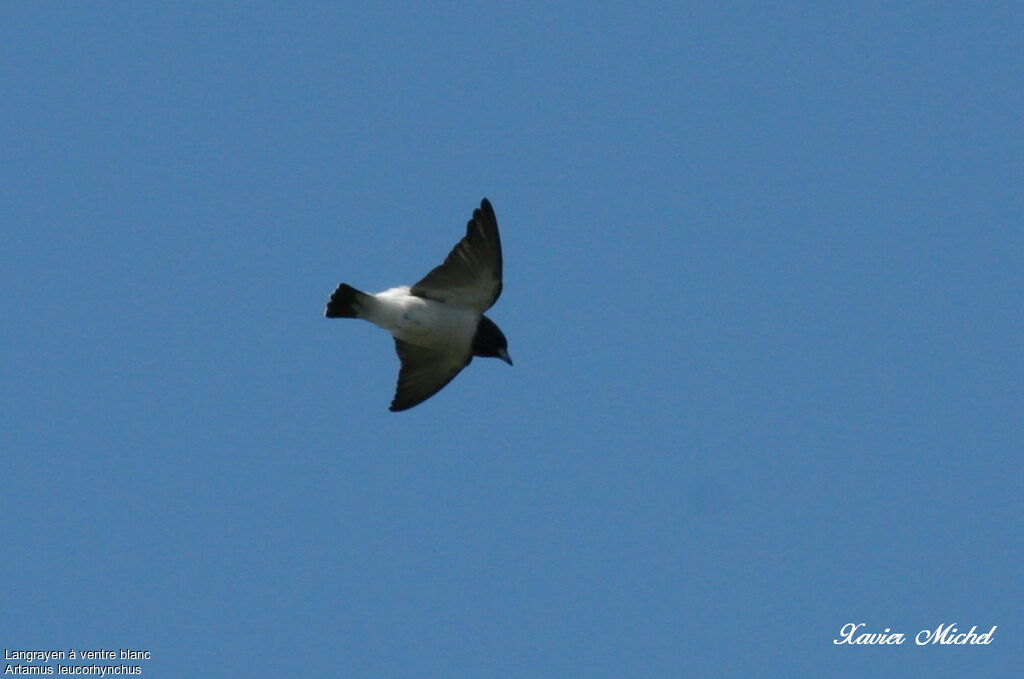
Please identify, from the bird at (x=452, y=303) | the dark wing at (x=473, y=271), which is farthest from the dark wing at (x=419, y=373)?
the dark wing at (x=473, y=271)

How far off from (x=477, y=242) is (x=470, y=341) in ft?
4.12

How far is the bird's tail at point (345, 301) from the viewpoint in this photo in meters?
17.2

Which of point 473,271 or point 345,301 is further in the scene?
point 345,301

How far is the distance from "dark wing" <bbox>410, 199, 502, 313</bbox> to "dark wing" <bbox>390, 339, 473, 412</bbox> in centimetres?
88

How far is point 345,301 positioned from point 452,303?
1.08 metres

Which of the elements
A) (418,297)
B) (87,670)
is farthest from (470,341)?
(87,670)

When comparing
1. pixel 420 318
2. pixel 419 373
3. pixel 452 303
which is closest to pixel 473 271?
pixel 452 303

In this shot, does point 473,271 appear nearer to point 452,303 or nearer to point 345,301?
point 452,303

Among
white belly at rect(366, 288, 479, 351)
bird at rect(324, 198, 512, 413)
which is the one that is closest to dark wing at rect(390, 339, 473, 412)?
bird at rect(324, 198, 512, 413)

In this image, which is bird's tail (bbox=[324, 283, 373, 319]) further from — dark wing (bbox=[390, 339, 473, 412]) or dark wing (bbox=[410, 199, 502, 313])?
dark wing (bbox=[390, 339, 473, 412])

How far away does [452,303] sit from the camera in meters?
17.4

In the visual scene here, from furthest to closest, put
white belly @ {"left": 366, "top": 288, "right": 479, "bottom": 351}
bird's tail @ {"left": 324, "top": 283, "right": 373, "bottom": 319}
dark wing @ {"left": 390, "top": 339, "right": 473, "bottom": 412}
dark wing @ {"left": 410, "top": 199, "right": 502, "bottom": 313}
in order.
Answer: dark wing @ {"left": 390, "top": 339, "right": 473, "bottom": 412} → white belly @ {"left": 366, "top": 288, "right": 479, "bottom": 351} → bird's tail @ {"left": 324, "top": 283, "right": 373, "bottom": 319} → dark wing @ {"left": 410, "top": 199, "right": 502, "bottom": 313}

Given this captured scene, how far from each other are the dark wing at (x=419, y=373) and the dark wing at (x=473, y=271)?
2.88 ft

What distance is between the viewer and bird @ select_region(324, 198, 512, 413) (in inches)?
664
